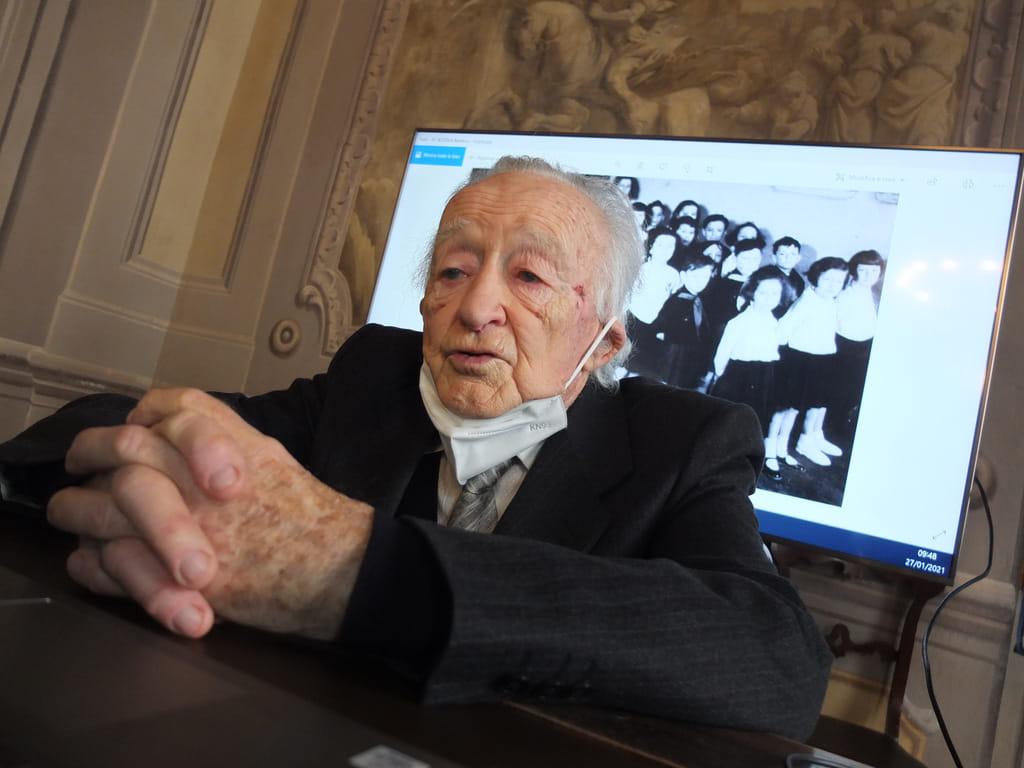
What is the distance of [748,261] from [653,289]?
0.25 meters

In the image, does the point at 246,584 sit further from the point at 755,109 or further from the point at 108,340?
the point at 108,340

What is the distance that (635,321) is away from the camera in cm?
213

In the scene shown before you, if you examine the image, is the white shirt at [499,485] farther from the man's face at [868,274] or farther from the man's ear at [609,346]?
the man's face at [868,274]

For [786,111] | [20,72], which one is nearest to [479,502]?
[786,111]

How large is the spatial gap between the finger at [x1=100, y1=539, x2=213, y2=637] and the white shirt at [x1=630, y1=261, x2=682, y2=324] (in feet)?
5.17

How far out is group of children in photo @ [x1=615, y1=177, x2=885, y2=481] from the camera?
6.23ft

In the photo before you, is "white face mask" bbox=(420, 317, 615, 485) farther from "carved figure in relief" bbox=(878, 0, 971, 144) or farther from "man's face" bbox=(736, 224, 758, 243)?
"carved figure in relief" bbox=(878, 0, 971, 144)

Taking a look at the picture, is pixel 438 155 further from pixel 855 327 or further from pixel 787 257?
pixel 855 327

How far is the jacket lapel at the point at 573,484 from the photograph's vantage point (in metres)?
1.23

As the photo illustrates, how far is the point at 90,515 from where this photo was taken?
0.78 m

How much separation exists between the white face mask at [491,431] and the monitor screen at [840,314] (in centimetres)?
60

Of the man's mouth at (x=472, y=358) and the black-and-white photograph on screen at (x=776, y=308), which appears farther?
the black-and-white photograph on screen at (x=776, y=308)

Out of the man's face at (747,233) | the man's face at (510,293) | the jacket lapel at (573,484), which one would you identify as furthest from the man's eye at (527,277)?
the man's face at (747,233)

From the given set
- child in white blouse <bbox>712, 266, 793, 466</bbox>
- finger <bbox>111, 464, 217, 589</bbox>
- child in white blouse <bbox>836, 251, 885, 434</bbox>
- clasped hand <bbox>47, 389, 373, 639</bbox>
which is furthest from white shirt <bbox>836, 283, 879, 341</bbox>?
finger <bbox>111, 464, 217, 589</bbox>
